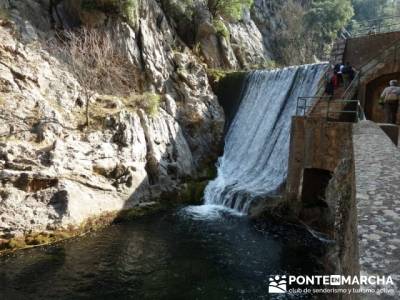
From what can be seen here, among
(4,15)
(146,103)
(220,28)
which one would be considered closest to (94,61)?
(146,103)

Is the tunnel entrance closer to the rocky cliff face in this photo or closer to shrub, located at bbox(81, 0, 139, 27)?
the rocky cliff face

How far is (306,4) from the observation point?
49344 mm

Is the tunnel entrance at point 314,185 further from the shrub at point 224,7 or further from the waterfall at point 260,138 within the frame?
the shrub at point 224,7

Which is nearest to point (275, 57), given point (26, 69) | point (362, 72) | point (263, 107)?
point (263, 107)

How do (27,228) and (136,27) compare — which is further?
(136,27)

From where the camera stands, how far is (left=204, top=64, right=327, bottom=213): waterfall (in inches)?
789

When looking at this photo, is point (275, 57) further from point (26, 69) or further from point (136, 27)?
point (26, 69)

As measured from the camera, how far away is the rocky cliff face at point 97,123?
15766 mm

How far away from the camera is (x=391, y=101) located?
43.3ft

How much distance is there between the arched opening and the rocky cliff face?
410 inches

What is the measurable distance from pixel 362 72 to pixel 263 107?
27.0 ft

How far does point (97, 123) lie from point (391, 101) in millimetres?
14137

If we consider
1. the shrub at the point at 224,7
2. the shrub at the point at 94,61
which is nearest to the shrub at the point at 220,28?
the shrub at the point at 224,7

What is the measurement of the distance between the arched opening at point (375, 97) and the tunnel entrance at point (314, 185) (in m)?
4.70
